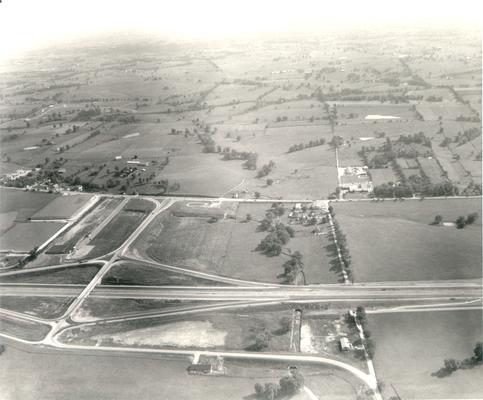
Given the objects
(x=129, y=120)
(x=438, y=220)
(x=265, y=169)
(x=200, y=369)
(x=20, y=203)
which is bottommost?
(x=129, y=120)

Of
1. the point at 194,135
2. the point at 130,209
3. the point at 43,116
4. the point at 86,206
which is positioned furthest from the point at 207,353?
the point at 43,116

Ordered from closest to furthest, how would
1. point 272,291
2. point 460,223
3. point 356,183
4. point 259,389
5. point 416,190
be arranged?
point 259,389
point 272,291
point 460,223
point 416,190
point 356,183

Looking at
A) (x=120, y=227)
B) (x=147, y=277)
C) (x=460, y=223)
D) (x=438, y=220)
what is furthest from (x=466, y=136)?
(x=147, y=277)

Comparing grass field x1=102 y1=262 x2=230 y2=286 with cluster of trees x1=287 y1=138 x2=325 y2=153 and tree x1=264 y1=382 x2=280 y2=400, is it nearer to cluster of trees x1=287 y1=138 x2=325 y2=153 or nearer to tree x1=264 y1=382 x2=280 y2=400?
tree x1=264 y1=382 x2=280 y2=400

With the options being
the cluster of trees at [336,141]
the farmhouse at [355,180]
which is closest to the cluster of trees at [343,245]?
the farmhouse at [355,180]

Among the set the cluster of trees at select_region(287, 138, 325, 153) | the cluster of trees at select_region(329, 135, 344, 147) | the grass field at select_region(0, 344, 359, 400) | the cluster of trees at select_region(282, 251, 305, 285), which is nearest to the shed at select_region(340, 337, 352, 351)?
the grass field at select_region(0, 344, 359, 400)

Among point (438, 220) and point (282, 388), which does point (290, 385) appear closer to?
point (282, 388)

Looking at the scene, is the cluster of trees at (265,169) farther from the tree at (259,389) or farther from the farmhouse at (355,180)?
the tree at (259,389)
